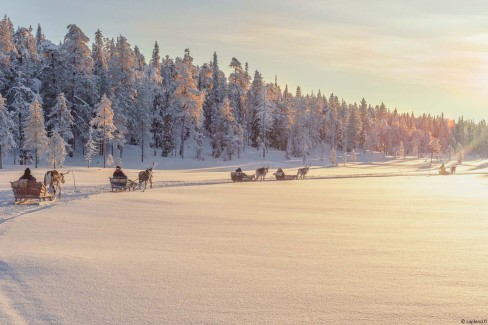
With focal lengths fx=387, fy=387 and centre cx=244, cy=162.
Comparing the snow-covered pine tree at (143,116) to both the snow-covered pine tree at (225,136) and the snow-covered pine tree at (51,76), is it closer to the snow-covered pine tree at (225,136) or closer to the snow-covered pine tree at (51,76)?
the snow-covered pine tree at (51,76)

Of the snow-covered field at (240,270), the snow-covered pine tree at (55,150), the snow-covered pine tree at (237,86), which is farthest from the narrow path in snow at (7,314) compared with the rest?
the snow-covered pine tree at (237,86)

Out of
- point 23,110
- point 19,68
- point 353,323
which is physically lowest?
point 353,323

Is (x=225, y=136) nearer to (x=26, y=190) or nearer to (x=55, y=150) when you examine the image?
(x=55, y=150)

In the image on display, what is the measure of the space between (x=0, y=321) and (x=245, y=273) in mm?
3573

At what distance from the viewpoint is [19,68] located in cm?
5700

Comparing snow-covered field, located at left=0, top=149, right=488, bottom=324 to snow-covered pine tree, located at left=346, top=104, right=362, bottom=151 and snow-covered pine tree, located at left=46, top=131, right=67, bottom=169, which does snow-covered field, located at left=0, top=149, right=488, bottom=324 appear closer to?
snow-covered pine tree, located at left=46, top=131, right=67, bottom=169

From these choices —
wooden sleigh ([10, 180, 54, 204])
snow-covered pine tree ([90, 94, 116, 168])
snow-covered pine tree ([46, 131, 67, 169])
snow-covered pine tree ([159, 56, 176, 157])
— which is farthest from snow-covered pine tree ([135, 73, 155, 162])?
wooden sleigh ([10, 180, 54, 204])

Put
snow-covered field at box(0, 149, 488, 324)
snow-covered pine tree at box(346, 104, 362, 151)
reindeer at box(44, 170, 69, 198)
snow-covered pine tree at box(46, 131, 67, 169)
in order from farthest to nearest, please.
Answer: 1. snow-covered pine tree at box(346, 104, 362, 151)
2. snow-covered pine tree at box(46, 131, 67, 169)
3. reindeer at box(44, 170, 69, 198)
4. snow-covered field at box(0, 149, 488, 324)

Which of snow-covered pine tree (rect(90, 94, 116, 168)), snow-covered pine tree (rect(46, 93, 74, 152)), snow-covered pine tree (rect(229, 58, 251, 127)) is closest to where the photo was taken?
snow-covered pine tree (rect(90, 94, 116, 168))

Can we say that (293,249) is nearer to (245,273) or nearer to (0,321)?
(245,273)

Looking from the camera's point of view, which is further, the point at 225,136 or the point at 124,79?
the point at 225,136

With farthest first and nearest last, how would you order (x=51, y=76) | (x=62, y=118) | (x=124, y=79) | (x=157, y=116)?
1. (x=157, y=116)
2. (x=124, y=79)
3. (x=51, y=76)
4. (x=62, y=118)

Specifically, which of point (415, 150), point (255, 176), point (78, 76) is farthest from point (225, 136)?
point (415, 150)

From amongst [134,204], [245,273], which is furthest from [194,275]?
[134,204]
